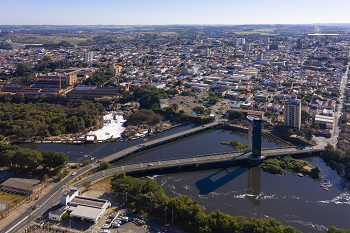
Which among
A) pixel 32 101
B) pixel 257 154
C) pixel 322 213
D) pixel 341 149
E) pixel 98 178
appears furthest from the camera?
pixel 32 101

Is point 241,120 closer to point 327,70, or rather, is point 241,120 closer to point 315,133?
point 315,133

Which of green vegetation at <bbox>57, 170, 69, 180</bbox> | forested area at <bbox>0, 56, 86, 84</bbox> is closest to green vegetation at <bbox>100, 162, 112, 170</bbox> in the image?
green vegetation at <bbox>57, 170, 69, 180</bbox>

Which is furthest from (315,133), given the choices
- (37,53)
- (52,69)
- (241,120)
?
(37,53)

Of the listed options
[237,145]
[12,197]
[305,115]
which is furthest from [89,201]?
[305,115]

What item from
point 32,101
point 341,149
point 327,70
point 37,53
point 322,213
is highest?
point 37,53

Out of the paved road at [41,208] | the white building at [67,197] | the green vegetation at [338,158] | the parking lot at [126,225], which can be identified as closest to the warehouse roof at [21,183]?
the paved road at [41,208]

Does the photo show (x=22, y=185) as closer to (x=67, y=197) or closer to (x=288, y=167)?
(x=67, y=197)
